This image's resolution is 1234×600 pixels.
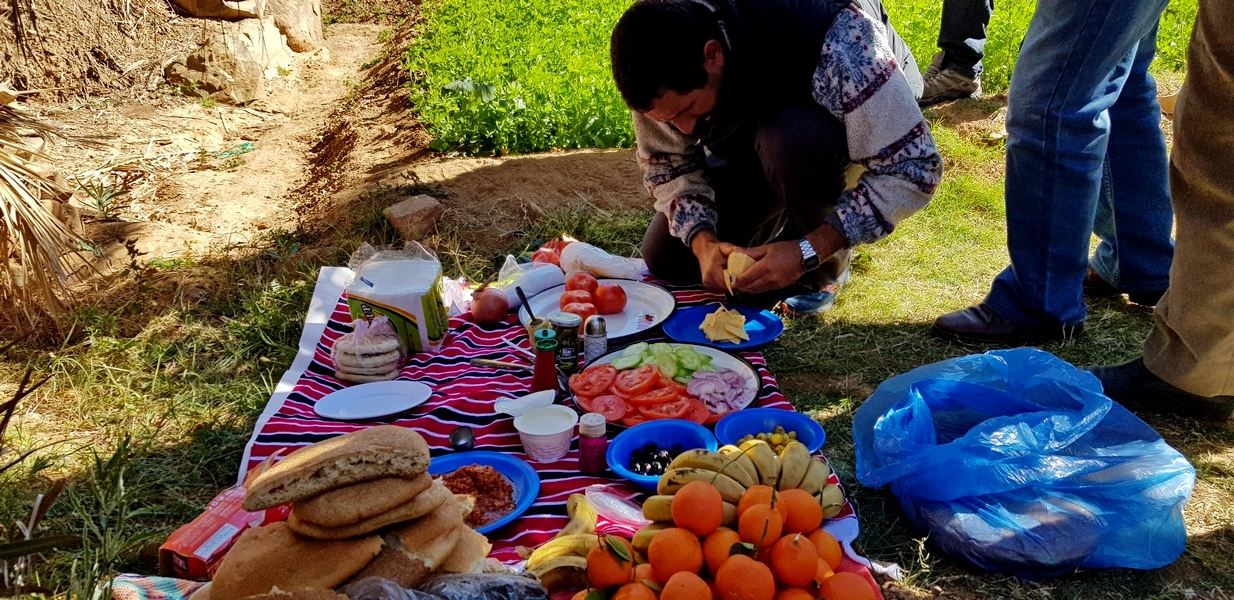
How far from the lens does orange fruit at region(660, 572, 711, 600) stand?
1686 millimetres

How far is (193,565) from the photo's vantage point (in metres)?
2.29

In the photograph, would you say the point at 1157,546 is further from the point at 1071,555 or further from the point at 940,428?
the point at 940,428

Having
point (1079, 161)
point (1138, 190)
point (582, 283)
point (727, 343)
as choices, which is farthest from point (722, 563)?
point (1138, 190)

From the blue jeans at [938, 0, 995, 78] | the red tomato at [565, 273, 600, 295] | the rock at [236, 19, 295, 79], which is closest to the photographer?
the red tomato at [565, 273, 600, 295]

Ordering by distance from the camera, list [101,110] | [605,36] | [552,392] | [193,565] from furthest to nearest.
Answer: [605,36]
[101,110]
[552,392]
[193,565]

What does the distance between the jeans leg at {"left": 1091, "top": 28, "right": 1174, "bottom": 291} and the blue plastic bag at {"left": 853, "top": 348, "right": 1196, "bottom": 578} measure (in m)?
1.60

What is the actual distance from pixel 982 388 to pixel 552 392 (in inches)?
59.5

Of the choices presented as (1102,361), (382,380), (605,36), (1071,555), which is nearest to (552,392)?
(382,380)

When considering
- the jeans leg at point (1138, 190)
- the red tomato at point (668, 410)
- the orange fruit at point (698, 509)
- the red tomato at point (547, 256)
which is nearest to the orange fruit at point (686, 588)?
Result: the orange fruit at point (698, 509)

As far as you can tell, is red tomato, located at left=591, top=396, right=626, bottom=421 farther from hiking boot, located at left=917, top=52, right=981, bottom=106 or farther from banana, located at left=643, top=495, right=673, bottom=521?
hiking boot, located at left=917, top=52, right=981, bottom=106

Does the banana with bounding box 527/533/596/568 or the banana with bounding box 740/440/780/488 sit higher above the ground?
the banana with bounding box 740/440/780/488

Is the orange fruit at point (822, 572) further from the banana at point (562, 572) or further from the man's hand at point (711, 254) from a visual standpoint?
the man's hand at point (711, 254)

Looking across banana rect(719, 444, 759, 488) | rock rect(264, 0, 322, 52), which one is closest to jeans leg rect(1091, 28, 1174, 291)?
banana rect(719, 444, 759, 488)

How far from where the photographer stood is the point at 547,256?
4445 mm
